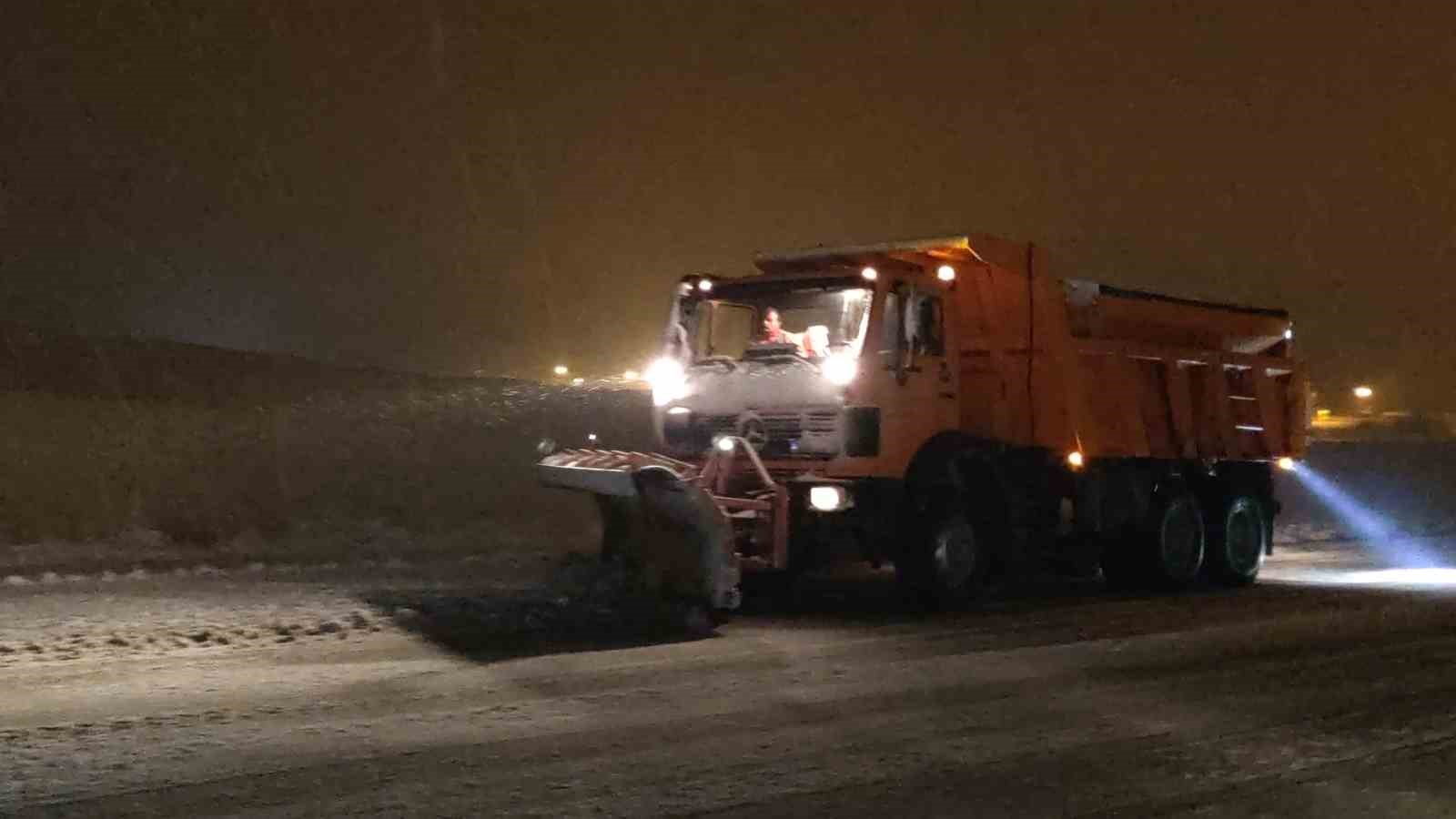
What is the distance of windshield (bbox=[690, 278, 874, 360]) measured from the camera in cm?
1424

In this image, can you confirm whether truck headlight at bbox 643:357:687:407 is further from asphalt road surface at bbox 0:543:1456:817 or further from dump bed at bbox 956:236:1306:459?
dump bed at bbox 956:236:1306:459

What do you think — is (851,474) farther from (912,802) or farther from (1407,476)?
→ (1407,476)

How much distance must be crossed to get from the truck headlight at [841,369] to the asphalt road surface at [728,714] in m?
2.13

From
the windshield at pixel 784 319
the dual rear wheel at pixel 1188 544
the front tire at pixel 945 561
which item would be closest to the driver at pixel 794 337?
the windshield at pixel 784 319

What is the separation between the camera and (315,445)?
31031 mm

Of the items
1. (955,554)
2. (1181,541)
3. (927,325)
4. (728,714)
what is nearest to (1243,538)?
(1181,541)

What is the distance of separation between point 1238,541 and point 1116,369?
302cm

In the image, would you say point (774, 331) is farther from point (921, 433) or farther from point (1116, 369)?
point (1116, 369)

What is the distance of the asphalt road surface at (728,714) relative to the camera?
7.43m

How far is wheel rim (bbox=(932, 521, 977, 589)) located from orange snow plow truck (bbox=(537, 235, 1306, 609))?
0.07 ft

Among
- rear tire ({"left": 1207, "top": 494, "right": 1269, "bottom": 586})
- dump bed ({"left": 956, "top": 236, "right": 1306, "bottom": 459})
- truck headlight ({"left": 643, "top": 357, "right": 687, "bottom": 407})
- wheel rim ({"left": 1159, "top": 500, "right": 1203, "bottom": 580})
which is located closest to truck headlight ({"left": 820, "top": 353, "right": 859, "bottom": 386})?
truck headlight ({"left": 643, "top": 357, "right": 687, "bottom": 407})

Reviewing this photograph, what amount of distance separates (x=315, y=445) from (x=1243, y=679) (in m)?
23.4

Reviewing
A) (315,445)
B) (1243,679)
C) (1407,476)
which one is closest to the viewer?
(1243,679)

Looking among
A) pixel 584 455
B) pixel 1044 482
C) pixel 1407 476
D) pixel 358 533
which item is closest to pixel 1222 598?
pixel 1044 482
